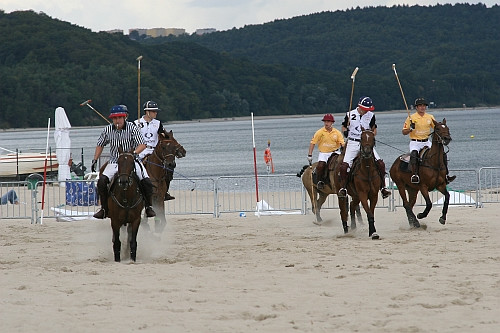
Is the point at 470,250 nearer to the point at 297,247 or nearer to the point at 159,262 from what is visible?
the point at 297,247

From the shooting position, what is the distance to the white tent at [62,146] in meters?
30.9

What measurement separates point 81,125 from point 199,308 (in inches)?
5197

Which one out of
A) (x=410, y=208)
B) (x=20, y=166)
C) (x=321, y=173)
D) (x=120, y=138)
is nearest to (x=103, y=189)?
(x=120, y=138)

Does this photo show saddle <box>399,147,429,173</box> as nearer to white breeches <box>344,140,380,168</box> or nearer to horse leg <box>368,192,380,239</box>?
white breeches <box>344,140,380,168</box>

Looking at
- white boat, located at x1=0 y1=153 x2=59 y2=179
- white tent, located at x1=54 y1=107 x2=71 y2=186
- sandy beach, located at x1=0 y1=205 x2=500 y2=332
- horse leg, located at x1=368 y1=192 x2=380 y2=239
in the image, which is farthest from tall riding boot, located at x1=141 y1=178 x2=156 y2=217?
white boat, located at x1=0 y1=153 x2=59 y2=179

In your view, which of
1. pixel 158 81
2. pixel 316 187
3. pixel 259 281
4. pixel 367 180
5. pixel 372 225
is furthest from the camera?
pixel 158 81

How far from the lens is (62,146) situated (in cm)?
3188

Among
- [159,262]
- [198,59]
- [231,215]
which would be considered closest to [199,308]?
[159,262]

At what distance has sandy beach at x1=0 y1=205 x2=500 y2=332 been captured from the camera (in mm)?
8906

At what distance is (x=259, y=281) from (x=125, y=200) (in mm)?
2792

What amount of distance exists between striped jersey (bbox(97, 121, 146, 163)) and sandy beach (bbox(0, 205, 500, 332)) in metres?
1.63

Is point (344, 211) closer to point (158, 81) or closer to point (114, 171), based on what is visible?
point (114, 171)

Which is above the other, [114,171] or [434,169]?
[114,171]

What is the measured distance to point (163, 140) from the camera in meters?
16.9
